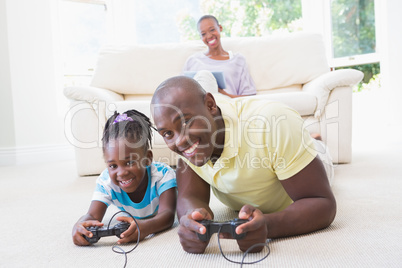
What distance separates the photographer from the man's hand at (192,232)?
876mm

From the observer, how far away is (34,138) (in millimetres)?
3521

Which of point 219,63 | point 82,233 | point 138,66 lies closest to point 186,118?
point 82,233

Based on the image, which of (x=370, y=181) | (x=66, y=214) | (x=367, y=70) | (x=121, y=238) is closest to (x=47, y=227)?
(x=66, y=214)

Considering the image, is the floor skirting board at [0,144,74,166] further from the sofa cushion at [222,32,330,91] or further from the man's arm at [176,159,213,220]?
the man's arm at [176,159,213,220]

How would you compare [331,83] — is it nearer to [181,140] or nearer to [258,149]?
[258,149]

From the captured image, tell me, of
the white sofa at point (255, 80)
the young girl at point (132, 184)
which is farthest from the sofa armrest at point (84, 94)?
the young girl at point (132, 184)

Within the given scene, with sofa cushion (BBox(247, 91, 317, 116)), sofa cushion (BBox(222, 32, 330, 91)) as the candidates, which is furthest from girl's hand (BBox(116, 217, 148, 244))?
sofa cushion (BBox(222, 32, 330, 91))

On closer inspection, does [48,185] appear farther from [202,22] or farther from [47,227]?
[202,22]

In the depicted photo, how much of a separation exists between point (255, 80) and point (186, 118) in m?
2.06

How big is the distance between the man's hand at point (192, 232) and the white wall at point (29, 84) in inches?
117

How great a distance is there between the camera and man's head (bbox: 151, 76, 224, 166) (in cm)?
89

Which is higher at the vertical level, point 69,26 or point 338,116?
point 69,26

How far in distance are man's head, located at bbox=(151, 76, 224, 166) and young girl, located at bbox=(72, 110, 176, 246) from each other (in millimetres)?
257

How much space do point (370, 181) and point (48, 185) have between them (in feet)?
5.49
